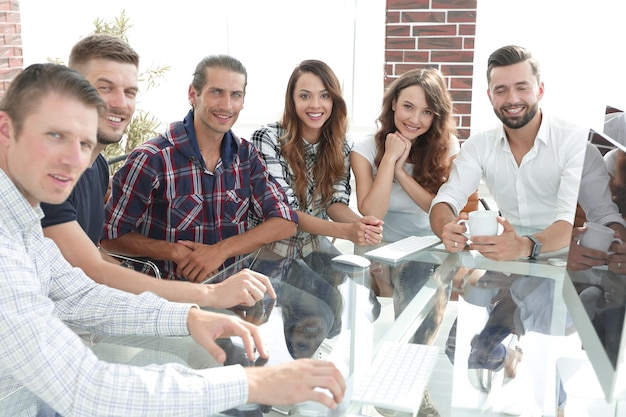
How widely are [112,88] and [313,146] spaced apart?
101 cm

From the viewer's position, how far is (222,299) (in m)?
1.63

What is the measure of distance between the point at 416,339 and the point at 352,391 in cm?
32

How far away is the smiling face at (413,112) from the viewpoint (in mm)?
2852

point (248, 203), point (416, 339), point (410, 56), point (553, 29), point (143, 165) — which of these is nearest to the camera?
point (416, 339)

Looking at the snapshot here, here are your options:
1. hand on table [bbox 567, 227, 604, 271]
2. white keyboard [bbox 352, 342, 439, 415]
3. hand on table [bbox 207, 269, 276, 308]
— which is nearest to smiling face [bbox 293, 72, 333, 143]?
hand on table [bbox 207, 269, 276, 308]

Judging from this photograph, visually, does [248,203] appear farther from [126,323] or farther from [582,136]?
[582,136]

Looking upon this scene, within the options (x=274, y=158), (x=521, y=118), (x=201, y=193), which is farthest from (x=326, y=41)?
(x=201, y=193)

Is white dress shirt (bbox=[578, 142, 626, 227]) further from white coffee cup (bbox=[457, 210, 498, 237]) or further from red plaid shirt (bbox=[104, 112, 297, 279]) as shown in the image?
red plaid shirt (bbox=[104, 112, 297, 279])

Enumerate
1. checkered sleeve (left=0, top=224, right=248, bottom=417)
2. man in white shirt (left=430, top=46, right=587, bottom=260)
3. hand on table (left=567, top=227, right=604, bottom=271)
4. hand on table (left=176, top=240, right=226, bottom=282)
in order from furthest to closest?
man in white shirt (left=430, top=46, right=587, bottom=260) < hand on table (left=176, top=240, right=226, bottom=282) < hand on table (left=567, top=227, right=604, bottom=271) < checkered sleeve (left=0, top=224, right=248, bottom=417)

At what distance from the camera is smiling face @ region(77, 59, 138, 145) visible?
2.11 meters

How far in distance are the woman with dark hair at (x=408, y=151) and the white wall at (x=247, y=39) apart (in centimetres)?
248

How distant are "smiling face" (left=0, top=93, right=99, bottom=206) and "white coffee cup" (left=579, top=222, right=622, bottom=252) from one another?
1075 millimetres

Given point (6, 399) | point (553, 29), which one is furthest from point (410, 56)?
point (6, 399)

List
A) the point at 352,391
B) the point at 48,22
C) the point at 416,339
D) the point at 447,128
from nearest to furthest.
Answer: the point at 352,391 → the point at 416,339 → the point at 447,128 → the point at 48,22
